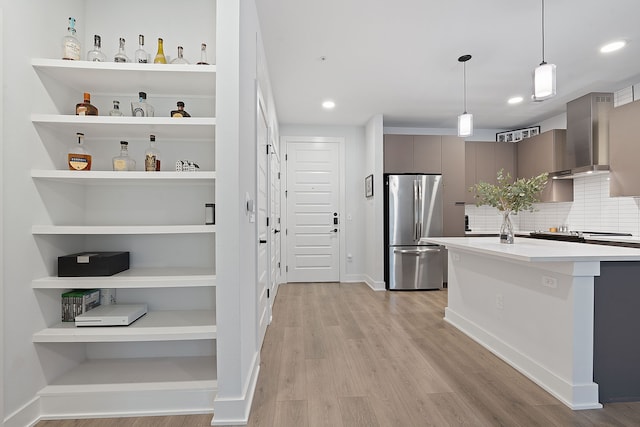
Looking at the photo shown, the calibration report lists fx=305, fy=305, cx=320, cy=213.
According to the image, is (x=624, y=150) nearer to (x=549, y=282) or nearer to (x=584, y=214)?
(x=584, y=214)

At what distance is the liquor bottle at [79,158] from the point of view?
1.79m

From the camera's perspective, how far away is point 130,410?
5.75ft

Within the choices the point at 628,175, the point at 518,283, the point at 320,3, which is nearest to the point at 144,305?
the point at 320,3

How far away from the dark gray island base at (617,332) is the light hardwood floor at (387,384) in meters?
0.11

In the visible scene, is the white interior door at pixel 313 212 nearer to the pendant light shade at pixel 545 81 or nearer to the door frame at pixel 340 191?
the door frame at pixel 340 191

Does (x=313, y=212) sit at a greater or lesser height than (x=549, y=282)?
greater

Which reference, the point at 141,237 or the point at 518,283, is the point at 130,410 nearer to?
the point at 141,237

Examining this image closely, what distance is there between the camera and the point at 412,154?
4.96 m

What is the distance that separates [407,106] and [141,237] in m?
3.90

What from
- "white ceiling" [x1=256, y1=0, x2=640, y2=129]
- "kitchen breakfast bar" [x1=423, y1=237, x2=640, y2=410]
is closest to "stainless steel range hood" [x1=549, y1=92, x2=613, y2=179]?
"white ceiling" [x1=256, y1=0, x2=640, y2=129]

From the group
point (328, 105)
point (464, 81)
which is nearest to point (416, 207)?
point (464, 81)

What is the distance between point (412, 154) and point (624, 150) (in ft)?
8.10

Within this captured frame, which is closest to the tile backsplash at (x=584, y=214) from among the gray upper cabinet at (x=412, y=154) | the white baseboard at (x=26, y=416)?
the gray upper cabinet at (x=412, y=154)

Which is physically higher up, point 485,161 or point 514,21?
point 514,21
